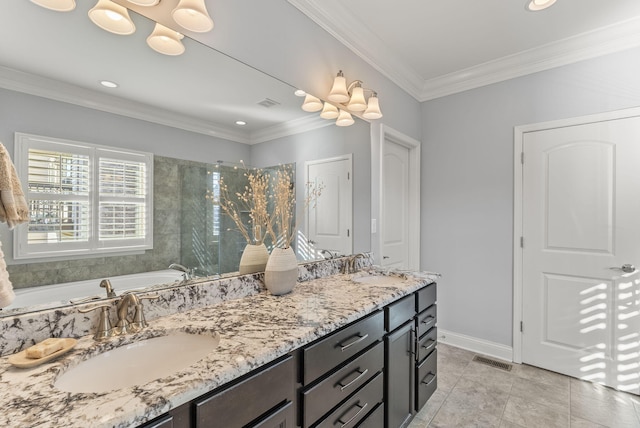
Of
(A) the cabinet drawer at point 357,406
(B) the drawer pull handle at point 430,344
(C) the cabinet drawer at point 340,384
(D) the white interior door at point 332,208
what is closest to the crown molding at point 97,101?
(D) the white interior door at point 332,208

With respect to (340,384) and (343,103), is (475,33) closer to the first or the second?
(343,103)

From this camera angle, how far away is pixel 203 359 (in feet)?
2.71

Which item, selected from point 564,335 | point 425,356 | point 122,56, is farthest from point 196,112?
point 564,335

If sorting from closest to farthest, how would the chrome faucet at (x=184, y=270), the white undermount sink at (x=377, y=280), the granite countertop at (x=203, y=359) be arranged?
the granite countertop at (x=203, y=359)
the chrome faucet at (x=184, y=270)
the white undermount sink at (x=377, y=280)

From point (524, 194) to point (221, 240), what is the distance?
2515 mm

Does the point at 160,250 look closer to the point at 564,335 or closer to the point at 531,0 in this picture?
the point at 531,0

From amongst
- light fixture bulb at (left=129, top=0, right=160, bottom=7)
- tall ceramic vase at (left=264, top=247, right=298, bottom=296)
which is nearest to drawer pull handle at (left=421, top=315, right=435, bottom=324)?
tall ceramic vase at (left=264, top=247, right=298, bottom=296)

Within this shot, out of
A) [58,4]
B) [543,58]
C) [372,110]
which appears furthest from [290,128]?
[543,58]

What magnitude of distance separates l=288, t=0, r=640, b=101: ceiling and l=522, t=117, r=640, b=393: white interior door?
63cm

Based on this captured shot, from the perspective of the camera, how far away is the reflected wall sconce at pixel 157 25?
104 cm

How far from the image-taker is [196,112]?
4.44 ft

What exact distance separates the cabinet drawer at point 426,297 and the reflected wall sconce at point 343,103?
1.27 meters

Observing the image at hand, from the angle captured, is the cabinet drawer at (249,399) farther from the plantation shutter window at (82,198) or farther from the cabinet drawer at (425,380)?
the cabinet drawer at (425,380)

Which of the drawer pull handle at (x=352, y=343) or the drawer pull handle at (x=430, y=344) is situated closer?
→ the drawer pull handle at (x=352, y=343)
